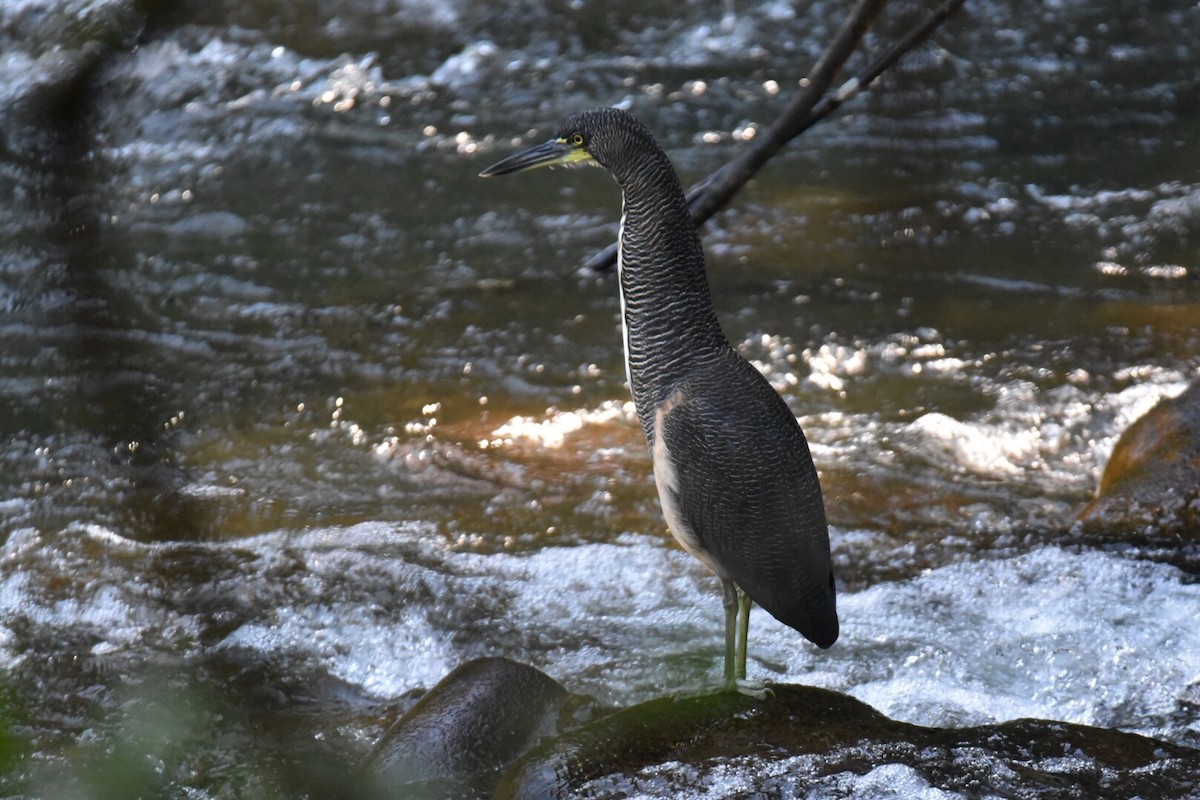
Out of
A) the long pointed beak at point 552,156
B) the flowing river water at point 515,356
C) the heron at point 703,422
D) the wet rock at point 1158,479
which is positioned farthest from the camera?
the wet rock at point 1158,479

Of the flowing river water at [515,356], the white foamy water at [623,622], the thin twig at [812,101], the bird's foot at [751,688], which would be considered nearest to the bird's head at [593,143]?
the thin twig at [812,101]

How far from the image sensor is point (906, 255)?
25.6 feet

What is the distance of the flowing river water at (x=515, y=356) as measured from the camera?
4.46m

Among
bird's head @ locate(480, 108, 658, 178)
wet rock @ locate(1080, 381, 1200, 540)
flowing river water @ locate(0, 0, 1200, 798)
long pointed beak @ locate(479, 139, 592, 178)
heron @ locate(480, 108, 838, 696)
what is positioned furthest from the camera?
wet rock @ locate(1080, 381, 1200, 540)

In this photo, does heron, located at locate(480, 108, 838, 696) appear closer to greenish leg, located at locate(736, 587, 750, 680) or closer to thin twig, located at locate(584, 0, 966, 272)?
greenish leg, located at locate(736, 587, 750, 680)

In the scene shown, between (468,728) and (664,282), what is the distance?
1.49 meters

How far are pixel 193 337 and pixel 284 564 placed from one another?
98.7 inches

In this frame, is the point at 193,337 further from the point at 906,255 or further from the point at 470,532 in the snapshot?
the point at 906,255

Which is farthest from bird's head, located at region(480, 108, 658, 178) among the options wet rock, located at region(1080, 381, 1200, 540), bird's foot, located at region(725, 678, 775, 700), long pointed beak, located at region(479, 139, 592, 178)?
wet rock, located at region(1080, 381, 1200, 540)

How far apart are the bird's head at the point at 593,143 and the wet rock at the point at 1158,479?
2.44 meters

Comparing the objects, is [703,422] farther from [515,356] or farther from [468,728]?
[515,356]

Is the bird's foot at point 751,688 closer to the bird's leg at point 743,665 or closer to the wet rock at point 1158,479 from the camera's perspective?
the bird's leg at point 743,665

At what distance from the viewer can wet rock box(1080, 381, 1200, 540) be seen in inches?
182

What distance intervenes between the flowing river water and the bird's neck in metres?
1.33
